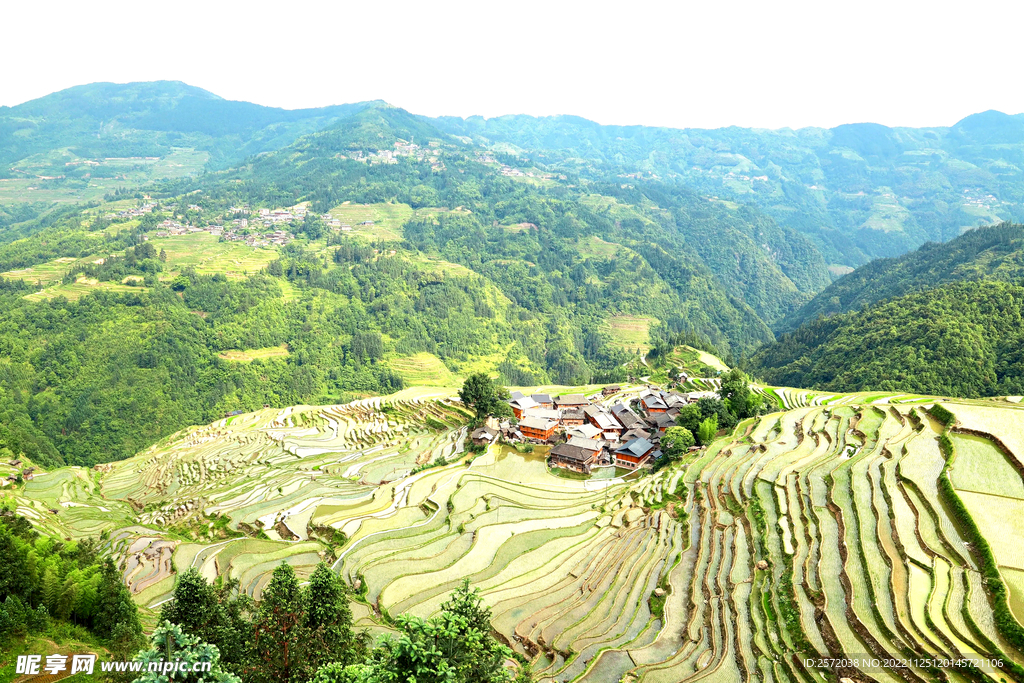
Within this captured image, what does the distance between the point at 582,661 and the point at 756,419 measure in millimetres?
28524

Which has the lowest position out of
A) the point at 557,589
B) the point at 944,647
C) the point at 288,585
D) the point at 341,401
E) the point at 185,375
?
the point at 341,401

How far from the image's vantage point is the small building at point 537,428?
151 feet

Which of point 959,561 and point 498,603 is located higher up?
point 959,561

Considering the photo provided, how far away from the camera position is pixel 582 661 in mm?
19453

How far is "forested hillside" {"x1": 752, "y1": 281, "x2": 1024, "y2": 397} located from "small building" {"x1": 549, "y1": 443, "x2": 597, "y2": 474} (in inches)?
1466

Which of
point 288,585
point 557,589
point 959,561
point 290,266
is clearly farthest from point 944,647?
point 290,266

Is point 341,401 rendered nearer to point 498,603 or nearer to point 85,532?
point 85,532

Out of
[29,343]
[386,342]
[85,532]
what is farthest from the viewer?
[386,342]

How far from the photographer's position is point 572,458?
134 ft

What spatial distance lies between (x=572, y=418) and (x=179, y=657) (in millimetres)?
41295

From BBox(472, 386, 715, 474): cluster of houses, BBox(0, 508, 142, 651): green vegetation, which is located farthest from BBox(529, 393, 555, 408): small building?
BBox(0, 508, 142, 651): green vegetation

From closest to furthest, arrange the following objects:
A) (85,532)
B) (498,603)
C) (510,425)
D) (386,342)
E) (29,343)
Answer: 1. (498,603)
2. (85,532)
3. (510,425)
4. (29,343)
5. (386,342)

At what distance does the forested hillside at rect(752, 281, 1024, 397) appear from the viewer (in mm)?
55562

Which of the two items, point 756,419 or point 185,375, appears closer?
point 756,419
